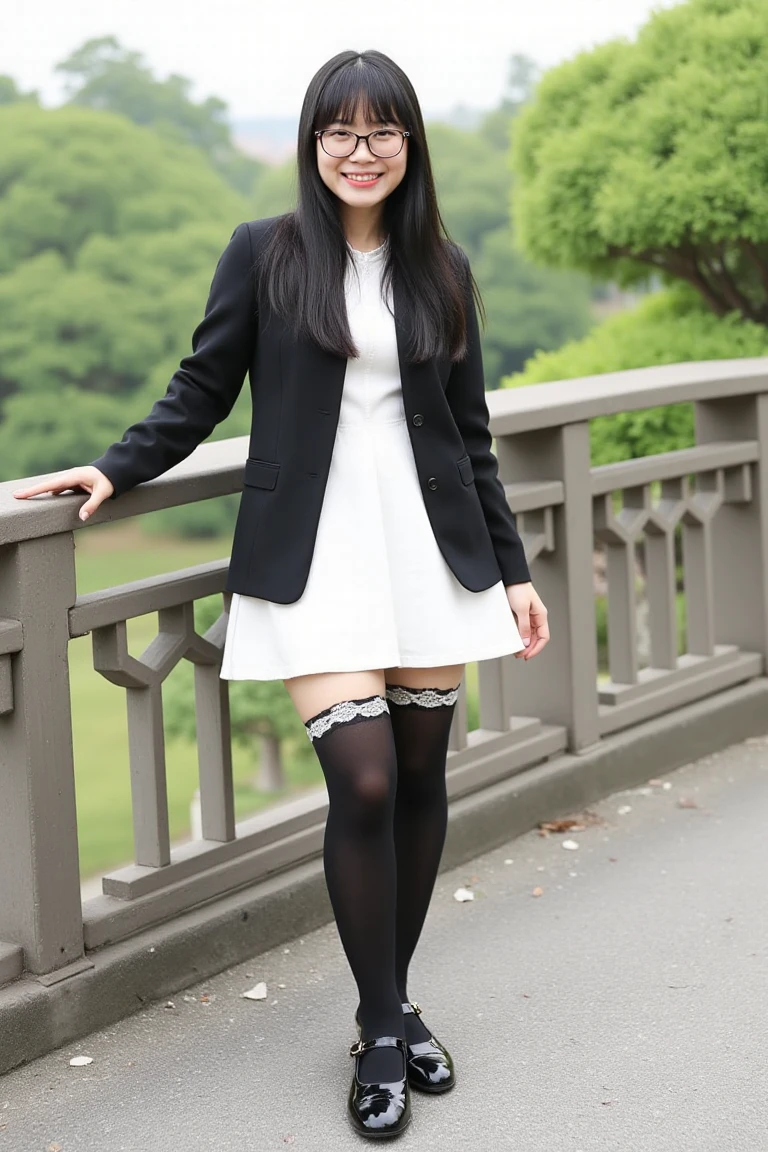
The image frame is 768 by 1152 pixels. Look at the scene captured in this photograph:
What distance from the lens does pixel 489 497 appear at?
2.83 meters

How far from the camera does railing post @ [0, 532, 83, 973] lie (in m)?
2.75

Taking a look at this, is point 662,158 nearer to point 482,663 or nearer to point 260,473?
point 482,663

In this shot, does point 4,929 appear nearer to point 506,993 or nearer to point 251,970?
point 251,970

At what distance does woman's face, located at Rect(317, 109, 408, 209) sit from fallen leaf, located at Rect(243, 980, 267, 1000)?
1544 mm

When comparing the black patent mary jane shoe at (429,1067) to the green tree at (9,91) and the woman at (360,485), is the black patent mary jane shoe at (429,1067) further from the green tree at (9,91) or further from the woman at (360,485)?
the green tree at (9,91)

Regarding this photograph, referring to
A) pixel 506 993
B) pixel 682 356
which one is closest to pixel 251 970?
pixel 506 993

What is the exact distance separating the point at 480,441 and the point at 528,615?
333 millimetres

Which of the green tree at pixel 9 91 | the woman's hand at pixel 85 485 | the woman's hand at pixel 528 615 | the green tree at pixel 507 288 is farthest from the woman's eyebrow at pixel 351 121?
the green tree at pixel 9 91

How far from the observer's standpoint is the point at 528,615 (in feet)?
9.45

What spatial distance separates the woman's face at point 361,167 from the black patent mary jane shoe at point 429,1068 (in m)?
1.46

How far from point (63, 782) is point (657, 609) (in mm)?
2204

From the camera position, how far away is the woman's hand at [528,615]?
2.86m

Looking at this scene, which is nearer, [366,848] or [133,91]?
[366,848]

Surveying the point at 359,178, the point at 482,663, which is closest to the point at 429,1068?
the point at 482,663
